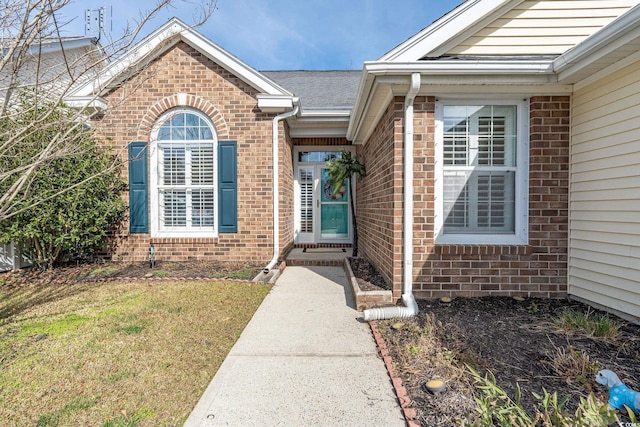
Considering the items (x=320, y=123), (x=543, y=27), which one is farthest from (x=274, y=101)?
(x=543, y=27)

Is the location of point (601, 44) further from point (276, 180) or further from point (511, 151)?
point (276, 180)

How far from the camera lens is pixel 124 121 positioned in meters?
6.63

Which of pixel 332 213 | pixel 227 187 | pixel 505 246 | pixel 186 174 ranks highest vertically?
pixel 186 174

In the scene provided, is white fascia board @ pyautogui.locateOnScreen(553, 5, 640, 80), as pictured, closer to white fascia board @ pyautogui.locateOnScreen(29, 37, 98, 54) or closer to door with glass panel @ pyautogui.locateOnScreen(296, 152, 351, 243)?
white fascia board @ pyautogui.locateOnScreen(29, 37, 98, 54)

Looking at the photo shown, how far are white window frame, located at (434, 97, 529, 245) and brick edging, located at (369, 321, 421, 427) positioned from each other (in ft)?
5.24

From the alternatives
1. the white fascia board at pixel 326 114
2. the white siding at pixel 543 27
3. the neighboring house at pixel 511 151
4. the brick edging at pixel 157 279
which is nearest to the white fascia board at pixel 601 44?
the neighboring house at pixel 511 151

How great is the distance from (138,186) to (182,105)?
6.14 ft

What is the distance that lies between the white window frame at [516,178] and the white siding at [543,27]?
2.12 ft

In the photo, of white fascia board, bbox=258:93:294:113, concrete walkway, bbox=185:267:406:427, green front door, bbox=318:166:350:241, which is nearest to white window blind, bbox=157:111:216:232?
white fascia board, bbox=258:93:294:113

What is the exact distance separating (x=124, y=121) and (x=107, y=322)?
4.58 metres

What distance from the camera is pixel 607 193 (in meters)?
3.57

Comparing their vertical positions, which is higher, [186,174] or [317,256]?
[186,174]

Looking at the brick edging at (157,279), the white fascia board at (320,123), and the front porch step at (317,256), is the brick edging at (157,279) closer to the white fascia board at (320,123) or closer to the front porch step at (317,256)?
the front porch step at (317,256)

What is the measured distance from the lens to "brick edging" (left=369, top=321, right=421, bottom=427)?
203cm
